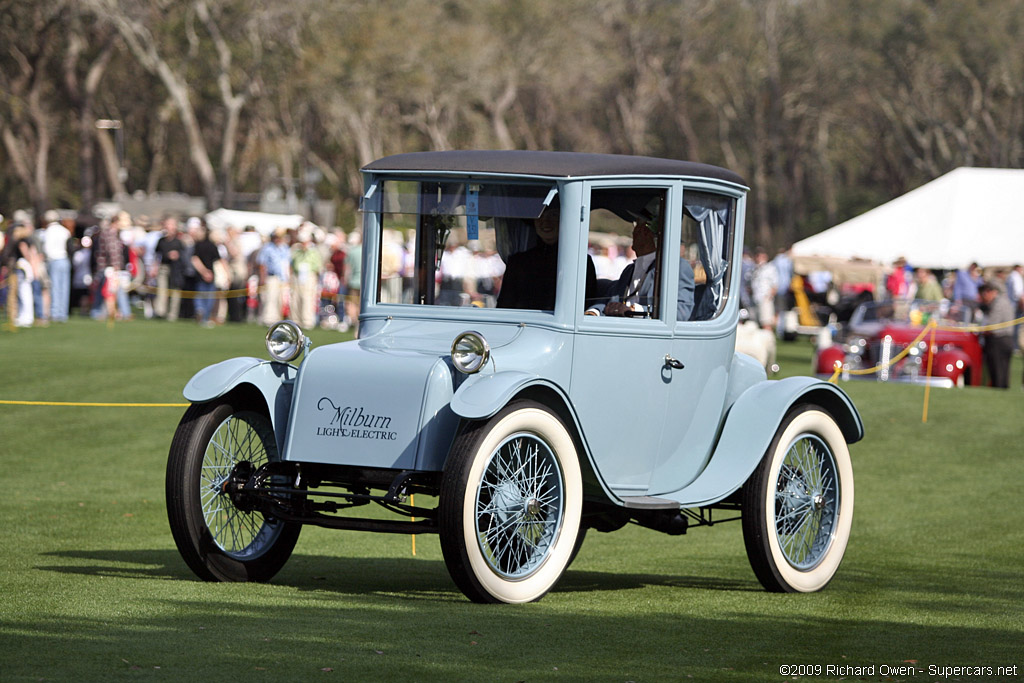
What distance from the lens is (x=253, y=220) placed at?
136ft

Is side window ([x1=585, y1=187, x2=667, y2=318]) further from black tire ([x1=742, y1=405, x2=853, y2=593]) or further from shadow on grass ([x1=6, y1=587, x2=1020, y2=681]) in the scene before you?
shadow on grass ([x1=6, y1=587, x2=1020, y2=681])

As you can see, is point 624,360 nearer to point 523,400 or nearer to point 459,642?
point 523,400

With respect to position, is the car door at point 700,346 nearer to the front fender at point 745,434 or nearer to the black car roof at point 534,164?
the front fender at point 745,434

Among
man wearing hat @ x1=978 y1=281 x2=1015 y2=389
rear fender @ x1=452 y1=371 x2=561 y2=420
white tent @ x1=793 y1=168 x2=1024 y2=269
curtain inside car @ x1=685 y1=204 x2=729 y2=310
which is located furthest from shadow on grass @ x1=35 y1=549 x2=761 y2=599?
white tent @ x1=793 y1=168 x2=1024 y2=269

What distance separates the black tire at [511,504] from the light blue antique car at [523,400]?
0.01m

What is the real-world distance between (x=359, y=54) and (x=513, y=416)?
45942mm

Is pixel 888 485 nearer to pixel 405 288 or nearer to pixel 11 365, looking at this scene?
pixel 405 288

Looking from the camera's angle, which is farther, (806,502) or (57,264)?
(57,264)

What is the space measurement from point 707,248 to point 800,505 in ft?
4.91

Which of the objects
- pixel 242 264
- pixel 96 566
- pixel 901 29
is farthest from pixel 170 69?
pixel 96 566

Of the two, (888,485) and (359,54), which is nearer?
(888,485)

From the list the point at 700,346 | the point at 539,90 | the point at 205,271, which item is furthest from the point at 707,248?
the point at 539,90

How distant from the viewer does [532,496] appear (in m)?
7.01

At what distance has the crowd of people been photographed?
27.0m
